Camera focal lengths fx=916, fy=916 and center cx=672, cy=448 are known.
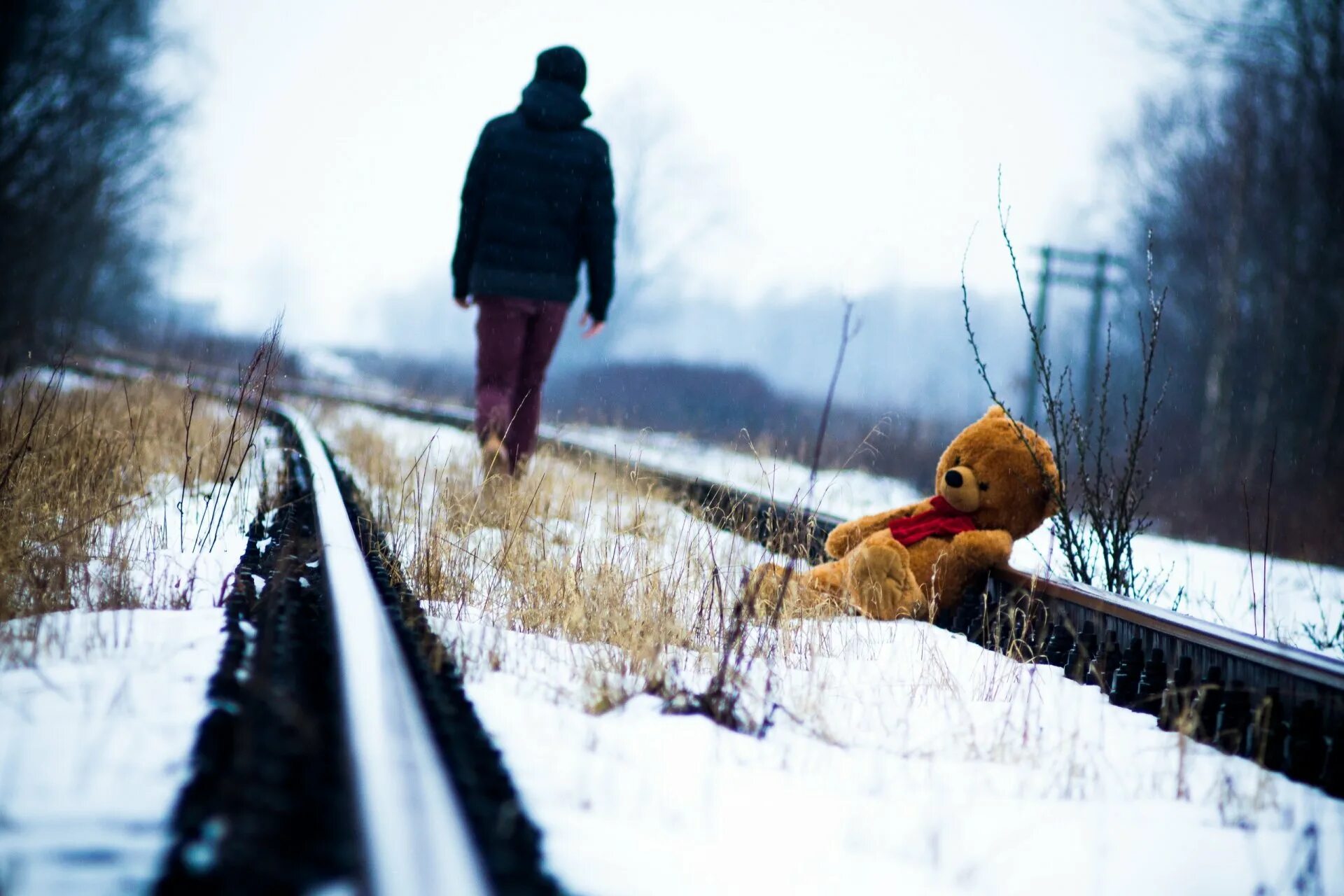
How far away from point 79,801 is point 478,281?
3.97 meters

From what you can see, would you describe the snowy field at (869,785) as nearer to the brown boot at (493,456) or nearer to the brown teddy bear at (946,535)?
the brown teddy bear at (946,535)

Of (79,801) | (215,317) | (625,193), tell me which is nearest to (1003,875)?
(79,801)

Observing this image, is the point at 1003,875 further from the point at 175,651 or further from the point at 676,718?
the point at 175,651

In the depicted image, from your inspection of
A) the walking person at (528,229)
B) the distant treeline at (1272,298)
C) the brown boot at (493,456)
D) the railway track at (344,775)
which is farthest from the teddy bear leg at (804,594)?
the distant treeline at (1272,298)

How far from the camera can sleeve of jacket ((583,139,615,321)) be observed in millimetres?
5152

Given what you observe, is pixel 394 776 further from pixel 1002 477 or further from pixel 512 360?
Result: pixel 512 360

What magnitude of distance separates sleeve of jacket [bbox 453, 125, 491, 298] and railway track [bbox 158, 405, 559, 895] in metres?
3.26

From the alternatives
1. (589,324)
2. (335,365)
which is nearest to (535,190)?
(589,324)

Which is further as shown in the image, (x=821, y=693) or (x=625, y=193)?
(x=625, y=193)

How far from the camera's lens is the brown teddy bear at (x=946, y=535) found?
322cm

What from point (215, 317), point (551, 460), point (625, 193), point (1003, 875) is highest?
point (625, 193)

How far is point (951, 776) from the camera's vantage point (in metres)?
1.82

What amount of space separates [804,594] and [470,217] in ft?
9.73

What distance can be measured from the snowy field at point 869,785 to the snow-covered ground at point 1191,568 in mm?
887
